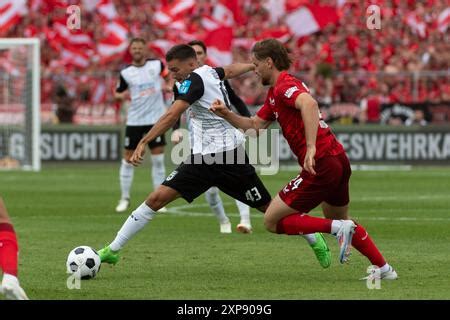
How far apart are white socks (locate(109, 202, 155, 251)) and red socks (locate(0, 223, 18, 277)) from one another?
2.78 m

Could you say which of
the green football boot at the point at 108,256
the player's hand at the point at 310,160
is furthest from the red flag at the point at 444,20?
the player's hand at the point at 310,160

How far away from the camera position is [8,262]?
28.6ft

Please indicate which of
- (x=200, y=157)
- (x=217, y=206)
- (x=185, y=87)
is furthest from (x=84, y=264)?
(x=217, y=206)

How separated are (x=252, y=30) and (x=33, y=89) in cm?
803

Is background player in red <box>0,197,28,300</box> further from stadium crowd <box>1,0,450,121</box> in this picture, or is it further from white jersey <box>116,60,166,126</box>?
stadium crowd <box>1,0,450,121</box>

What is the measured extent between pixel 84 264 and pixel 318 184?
241 centimetres

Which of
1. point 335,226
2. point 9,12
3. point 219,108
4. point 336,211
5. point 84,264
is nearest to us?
point 335,226

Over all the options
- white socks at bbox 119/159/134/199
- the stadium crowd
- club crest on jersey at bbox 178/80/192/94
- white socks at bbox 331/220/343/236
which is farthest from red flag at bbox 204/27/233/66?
white socks at bbox 331/220/343/236

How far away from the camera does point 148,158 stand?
104 feet

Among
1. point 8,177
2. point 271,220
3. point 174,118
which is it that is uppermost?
point 174,118

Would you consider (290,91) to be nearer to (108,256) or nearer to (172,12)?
(108,256)

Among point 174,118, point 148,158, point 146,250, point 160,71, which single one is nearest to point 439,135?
point 148,158

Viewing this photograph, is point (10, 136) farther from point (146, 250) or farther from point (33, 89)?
point (146, 250)

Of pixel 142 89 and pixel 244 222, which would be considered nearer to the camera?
pixel 244 222
